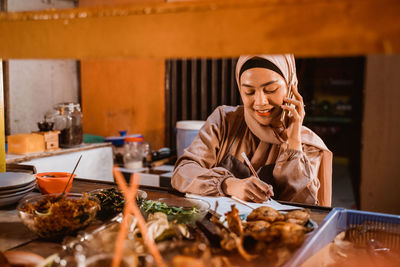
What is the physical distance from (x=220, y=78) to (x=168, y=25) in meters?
3.98

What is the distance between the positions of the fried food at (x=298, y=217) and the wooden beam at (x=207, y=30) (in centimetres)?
70

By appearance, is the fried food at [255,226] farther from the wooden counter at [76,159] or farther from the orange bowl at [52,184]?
the wooden counter at [76,159]

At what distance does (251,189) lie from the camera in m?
2.06

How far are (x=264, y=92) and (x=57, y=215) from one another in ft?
5.52

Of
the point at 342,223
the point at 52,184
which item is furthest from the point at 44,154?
the point at 342,223

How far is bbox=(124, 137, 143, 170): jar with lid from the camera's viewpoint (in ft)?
14.5

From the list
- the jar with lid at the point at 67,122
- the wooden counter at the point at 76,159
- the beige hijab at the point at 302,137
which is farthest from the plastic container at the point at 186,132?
the beige hijab at the point at 302,137

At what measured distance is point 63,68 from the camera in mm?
5551

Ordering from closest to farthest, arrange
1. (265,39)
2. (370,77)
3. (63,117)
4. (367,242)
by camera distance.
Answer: (265,39) → (367,242) → (63,117) → (370,77)

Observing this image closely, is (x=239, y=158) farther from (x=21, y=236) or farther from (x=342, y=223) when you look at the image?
(x=21, y=236)

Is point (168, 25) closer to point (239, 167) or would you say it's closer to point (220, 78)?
point (239, 167)

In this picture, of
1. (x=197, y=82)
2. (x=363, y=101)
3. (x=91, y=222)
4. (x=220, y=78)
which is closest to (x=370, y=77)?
(x=363, y=101)

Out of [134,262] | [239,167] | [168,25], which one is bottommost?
[239,167]

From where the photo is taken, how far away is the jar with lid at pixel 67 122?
3789mm
